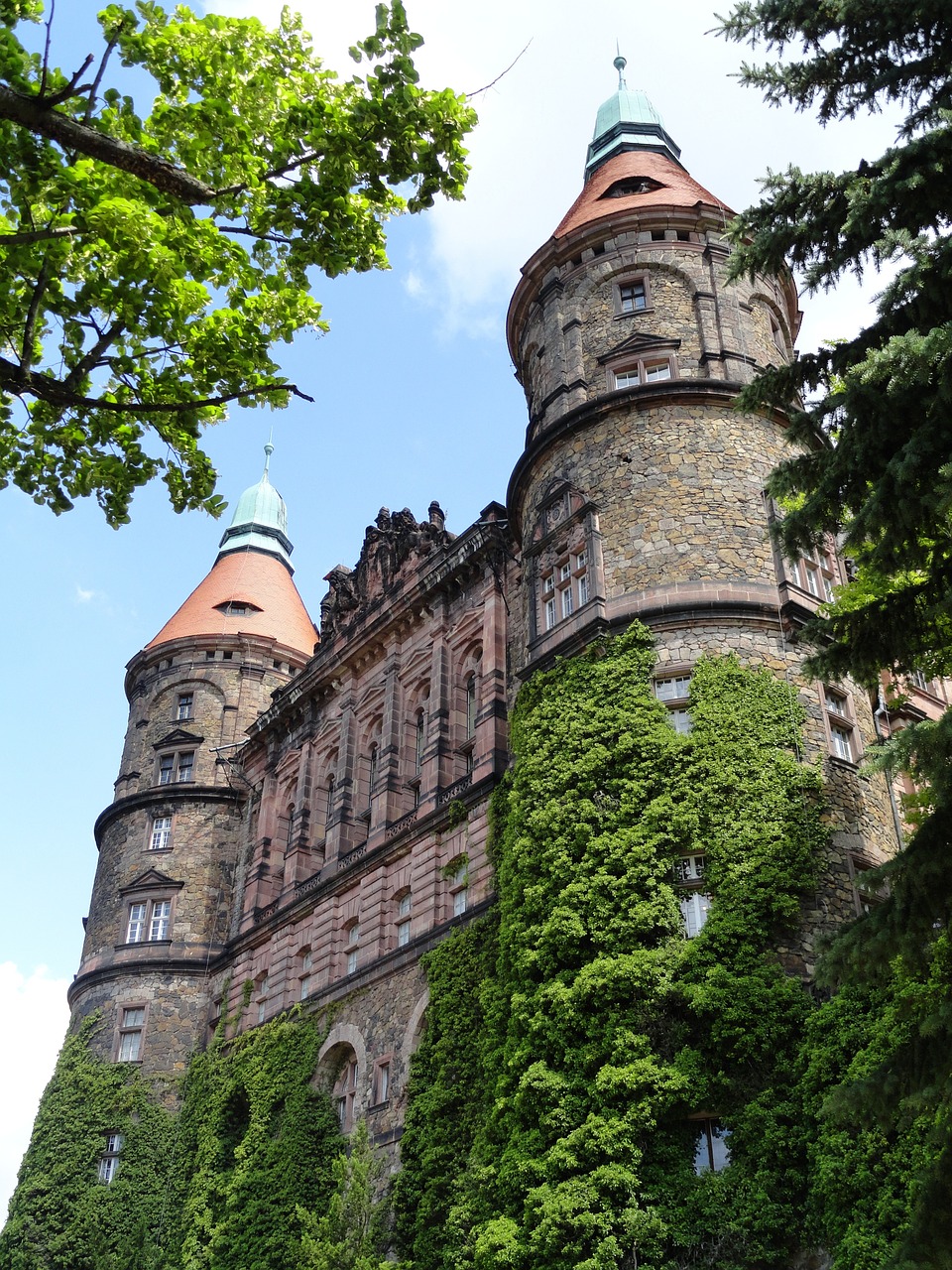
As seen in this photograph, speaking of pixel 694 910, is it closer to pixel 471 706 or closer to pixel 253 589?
pixel 471 706

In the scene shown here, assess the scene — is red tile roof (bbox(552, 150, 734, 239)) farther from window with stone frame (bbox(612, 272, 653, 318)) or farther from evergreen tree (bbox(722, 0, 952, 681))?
evergreen tree (bbox(722, 0, 952, 681))

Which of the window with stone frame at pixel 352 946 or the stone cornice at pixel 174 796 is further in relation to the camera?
the stone cornice at pixel 174 796

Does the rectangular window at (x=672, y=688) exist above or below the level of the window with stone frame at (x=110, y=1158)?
above

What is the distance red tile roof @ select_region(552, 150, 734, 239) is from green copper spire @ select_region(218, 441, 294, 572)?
920 inches

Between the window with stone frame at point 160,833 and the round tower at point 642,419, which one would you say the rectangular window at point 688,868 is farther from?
the window with stone frame at point 160,833

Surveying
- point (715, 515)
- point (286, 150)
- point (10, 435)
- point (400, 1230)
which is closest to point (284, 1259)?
point (400, 1230)

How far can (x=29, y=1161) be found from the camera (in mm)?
36969

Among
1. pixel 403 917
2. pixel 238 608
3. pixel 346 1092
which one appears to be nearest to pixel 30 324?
pixel 403 917

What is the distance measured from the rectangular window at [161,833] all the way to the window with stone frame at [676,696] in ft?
77.5

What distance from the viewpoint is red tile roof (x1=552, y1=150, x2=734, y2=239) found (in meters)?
31.1

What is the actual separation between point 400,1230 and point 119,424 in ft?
59.1

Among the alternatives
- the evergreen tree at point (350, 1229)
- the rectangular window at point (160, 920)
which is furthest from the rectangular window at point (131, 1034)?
the evergreen tree at point (350, 1229)

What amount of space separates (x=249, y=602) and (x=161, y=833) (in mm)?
10243

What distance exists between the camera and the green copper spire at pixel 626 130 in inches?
1503
